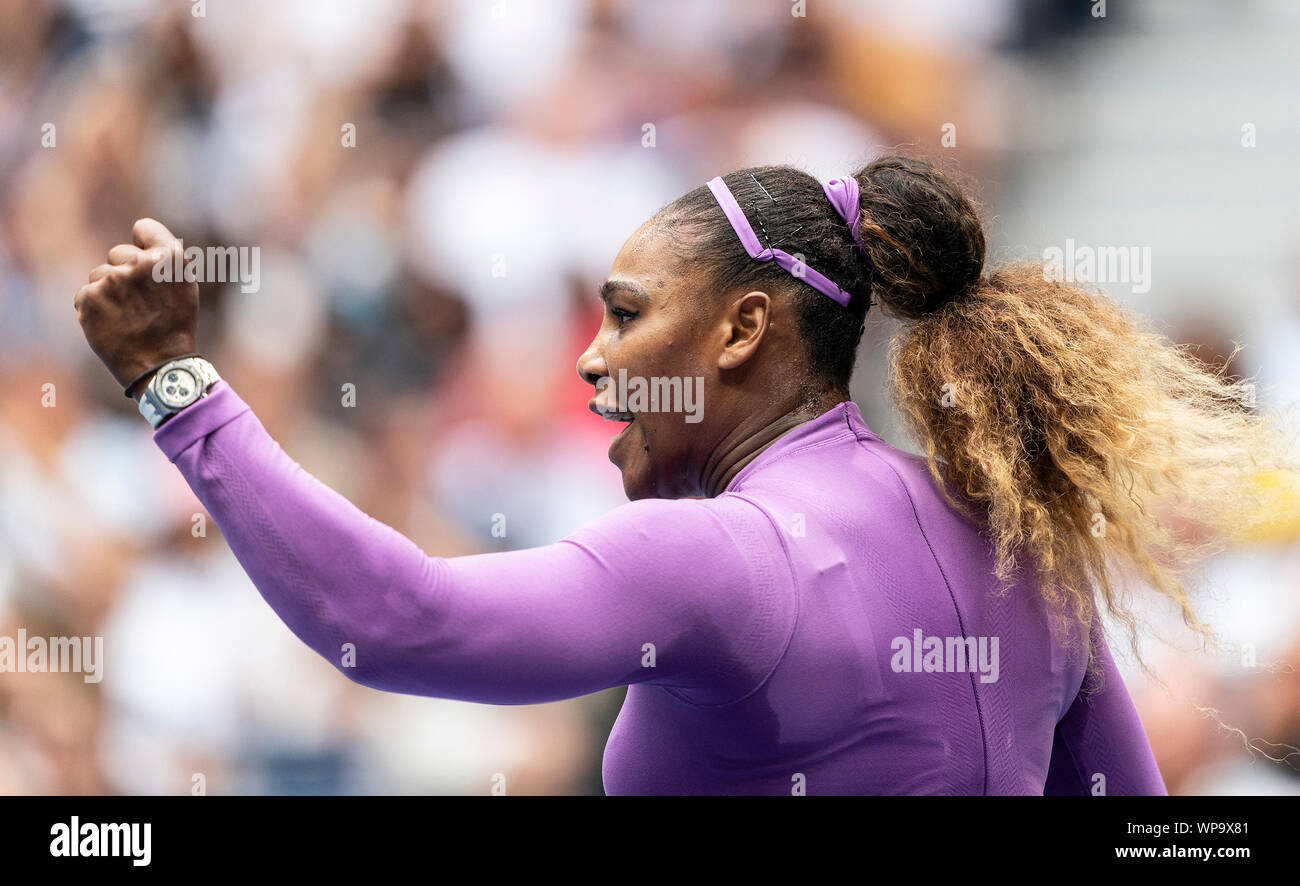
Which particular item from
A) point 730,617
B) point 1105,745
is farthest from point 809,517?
point 1105,745

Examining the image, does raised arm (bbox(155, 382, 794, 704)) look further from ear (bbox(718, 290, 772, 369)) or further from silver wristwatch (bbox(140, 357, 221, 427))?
ear (bbox(718, 290, 772, 369))

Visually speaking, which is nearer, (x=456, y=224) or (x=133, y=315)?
(x=133, y=315)

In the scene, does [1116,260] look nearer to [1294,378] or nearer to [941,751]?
[1294,378]

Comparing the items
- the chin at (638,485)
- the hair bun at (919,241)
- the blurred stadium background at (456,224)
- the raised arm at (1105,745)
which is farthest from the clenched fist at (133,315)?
the blurred stadium background at (456,224)

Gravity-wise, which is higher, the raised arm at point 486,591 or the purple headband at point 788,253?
the purple headband at point 788,253

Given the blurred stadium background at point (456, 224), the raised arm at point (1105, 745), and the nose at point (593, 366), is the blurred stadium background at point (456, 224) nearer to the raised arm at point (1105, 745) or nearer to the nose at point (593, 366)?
the raised arm at point (1105, 745)

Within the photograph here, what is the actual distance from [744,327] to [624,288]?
0.14m

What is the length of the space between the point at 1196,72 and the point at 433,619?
9.47ft

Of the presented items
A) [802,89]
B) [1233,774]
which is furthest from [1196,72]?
[1233,774]

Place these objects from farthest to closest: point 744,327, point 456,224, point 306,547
A: 1. point 456,224
2. point 744,327
3. point 306,547

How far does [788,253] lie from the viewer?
4.16ft

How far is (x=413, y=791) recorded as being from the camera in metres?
2.68

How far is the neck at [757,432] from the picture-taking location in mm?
1261

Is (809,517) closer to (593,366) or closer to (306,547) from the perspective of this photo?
(593,366)
